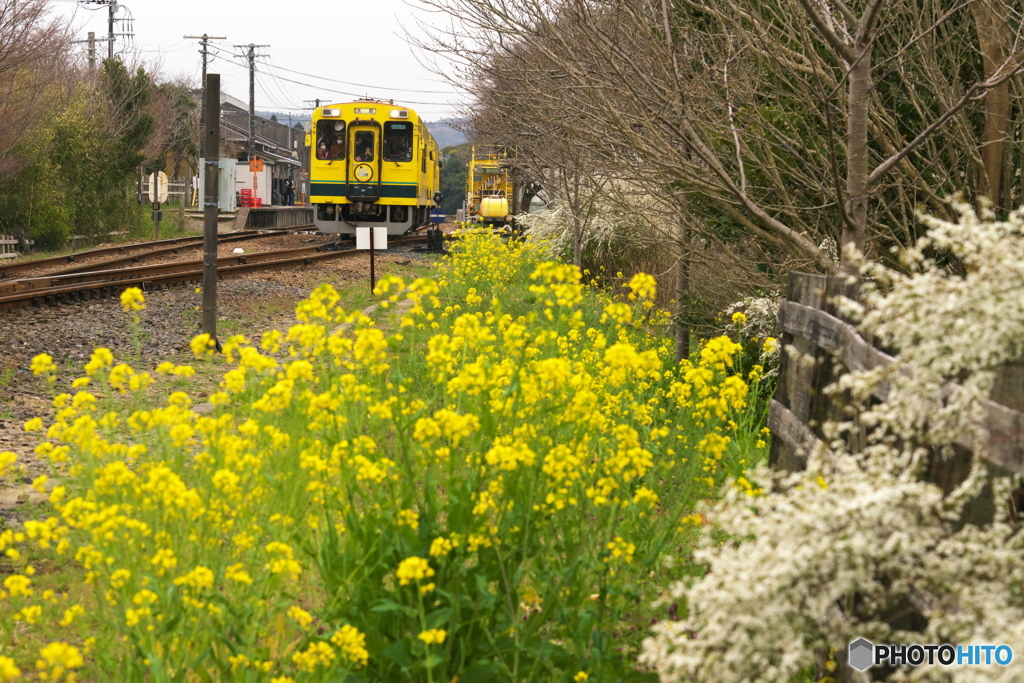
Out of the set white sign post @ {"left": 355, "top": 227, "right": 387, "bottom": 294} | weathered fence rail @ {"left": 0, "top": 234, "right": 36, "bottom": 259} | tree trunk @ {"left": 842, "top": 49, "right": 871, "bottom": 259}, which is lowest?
weathered fence rail @ {"left": 0, "top": 234, "right": 36, "bottom": 259}

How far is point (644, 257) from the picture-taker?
1562 centimetres

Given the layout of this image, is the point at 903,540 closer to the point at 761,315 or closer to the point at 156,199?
the point at 761,315

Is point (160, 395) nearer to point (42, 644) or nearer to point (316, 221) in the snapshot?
point (42, 644)

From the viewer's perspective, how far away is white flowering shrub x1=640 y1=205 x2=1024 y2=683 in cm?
233

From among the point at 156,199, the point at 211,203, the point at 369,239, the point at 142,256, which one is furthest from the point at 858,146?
the point at 156,199

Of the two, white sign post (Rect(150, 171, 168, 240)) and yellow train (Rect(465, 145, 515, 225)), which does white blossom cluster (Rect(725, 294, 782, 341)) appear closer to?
white sign post (Rect(150, 171, 168, 240))

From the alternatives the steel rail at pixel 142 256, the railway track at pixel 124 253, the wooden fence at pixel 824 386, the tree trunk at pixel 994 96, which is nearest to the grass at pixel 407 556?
the wooden fence at pixel 824 386

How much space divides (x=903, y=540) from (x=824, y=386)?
181 cm

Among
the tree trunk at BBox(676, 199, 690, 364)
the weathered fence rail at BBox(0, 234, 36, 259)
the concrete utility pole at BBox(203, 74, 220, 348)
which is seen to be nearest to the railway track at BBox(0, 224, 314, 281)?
the weathered fence rail at BBox(0, 234, 36, 259)

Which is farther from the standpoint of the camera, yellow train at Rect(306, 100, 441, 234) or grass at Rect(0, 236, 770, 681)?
yellow train at Rect(306, 100, 441, 234)

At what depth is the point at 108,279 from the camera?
14.7 meters

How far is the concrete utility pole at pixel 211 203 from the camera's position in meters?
10.4

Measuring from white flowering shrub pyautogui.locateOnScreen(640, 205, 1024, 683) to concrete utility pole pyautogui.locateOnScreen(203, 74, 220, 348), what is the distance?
341 inches

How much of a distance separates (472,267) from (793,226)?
9658 millimetres
